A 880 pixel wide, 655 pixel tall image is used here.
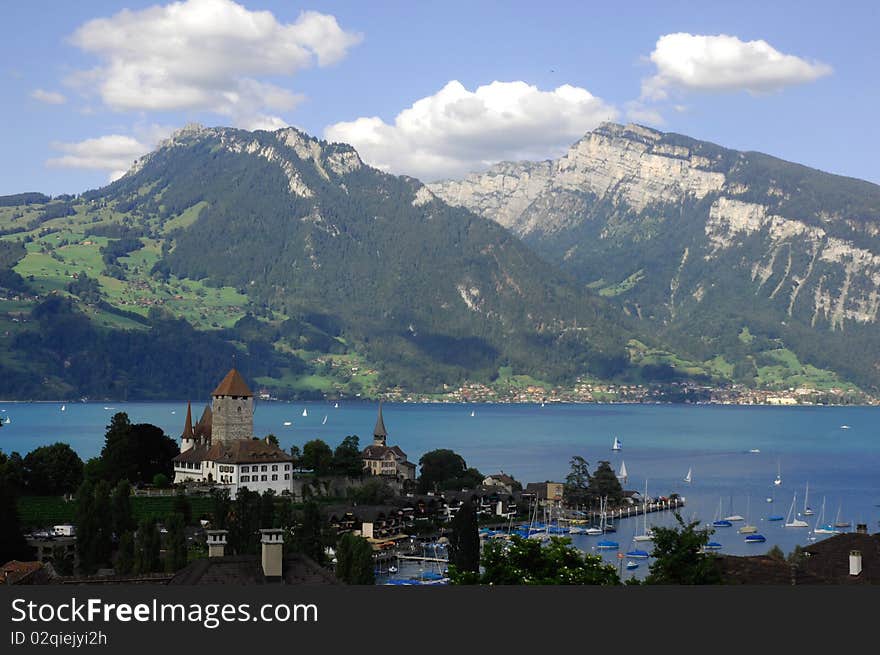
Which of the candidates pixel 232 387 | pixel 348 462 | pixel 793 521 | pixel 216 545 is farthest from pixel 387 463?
pixel 216 545

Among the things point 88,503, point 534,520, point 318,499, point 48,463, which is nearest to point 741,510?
point 534,520

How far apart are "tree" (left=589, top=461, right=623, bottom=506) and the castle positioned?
4412 cm

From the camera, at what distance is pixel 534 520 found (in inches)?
4734

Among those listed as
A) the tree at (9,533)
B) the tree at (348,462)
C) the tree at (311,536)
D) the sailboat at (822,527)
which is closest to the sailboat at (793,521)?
the sailboat at (822,527)

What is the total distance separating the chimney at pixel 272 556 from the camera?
122 feet

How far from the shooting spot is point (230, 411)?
107 meters

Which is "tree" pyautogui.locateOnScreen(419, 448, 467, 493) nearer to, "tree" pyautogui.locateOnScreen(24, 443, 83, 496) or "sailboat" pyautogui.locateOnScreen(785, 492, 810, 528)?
"sailboat" pyautogui.locateOnScreen(785, 492, 810, 528)

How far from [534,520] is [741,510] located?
30.1 m

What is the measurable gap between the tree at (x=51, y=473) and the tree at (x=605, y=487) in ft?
204

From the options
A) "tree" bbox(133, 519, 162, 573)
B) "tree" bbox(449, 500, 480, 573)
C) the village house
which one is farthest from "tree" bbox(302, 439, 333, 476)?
"tree" bbox(133, 519, 162, 573)

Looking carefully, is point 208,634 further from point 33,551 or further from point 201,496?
point 201,496

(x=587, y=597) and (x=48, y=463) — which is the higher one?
(x=587, y=597)

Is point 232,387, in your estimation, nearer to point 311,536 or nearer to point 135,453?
point 135,453

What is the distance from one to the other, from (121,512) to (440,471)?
6442 cm
